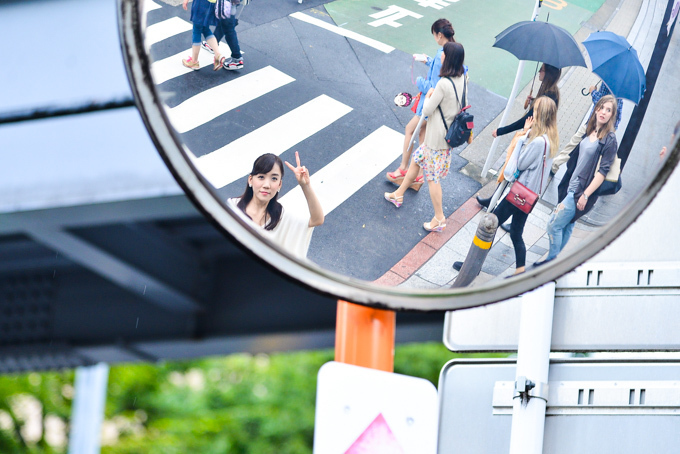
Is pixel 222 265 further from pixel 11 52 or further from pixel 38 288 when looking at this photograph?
pixel 11 52

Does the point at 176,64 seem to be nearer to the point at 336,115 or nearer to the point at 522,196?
the point at 336,115

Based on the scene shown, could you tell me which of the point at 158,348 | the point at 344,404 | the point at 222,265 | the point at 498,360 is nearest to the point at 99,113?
the point at 222,265

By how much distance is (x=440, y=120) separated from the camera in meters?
0.61

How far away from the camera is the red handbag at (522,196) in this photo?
2.14ft

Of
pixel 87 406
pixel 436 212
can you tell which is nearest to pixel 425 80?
pixel 436 212

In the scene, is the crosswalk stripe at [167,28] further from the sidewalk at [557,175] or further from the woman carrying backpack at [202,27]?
the sidewalk at [557,175]

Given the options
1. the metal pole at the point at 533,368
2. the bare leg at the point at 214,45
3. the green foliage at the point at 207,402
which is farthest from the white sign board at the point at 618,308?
the green foliage at the point at 207,402

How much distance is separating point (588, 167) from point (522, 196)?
7 centimetres

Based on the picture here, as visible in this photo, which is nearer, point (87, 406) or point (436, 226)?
point (436, 226)

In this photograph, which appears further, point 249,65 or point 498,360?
point 498,360

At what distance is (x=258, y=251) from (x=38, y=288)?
1.99 metres

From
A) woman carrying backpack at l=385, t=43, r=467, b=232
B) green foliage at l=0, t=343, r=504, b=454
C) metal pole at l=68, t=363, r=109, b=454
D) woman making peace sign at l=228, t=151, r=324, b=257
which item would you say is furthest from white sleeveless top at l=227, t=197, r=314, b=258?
green foliage at l=0, t=343, r=504, b=454

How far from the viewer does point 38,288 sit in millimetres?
2270

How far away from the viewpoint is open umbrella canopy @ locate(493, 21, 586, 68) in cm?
62
